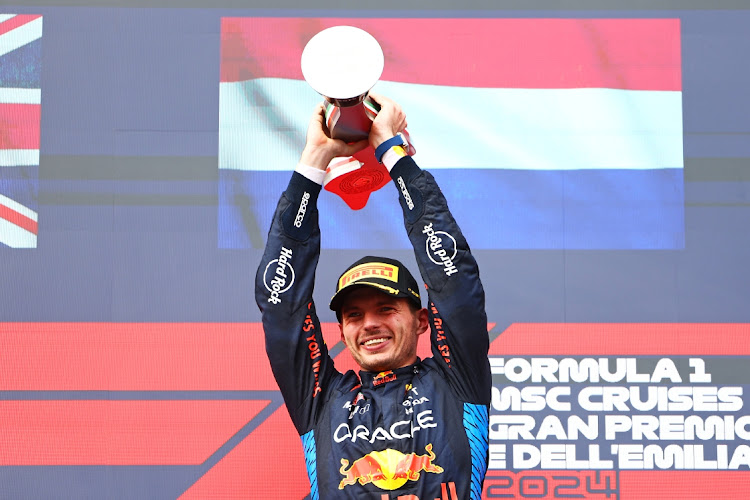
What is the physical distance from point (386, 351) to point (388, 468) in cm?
25

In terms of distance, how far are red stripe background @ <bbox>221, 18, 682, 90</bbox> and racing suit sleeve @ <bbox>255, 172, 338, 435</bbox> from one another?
659mm

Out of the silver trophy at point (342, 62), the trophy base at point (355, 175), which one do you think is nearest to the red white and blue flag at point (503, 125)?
the trophy base at point (355, 175)

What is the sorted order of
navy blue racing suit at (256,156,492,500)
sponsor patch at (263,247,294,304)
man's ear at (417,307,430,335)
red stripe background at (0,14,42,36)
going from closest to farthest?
navy blue racing suit at (256,156,492,500), sponsor patch at (263,247,294,304), man's ear at (417,307,430,335), red stripe background at (0,14,42,36)

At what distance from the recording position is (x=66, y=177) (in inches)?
95.7

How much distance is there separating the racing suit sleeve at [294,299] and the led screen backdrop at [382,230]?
17.5 inches

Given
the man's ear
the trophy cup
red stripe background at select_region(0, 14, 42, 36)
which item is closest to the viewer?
the trophy cup

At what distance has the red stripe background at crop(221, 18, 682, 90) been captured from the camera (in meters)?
2.44

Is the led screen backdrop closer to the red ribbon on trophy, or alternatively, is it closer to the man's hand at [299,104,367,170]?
the man's hand at [299,104,367,170]

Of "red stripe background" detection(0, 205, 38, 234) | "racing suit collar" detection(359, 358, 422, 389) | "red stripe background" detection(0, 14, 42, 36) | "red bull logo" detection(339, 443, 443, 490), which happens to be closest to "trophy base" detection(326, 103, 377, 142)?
"racing suit collar" detection(359, 358, 422, 389)

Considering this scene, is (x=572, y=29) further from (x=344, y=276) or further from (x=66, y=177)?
(x=66, y=177)

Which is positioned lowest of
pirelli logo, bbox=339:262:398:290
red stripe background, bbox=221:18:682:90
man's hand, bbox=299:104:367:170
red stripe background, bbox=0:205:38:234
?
pirelli logo, bbox=339:262:398:290

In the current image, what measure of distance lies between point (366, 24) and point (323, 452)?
1.20 meters

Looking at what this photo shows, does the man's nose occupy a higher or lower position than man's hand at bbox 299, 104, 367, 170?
lower

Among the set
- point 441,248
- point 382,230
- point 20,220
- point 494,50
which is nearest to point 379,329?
point 441,248
